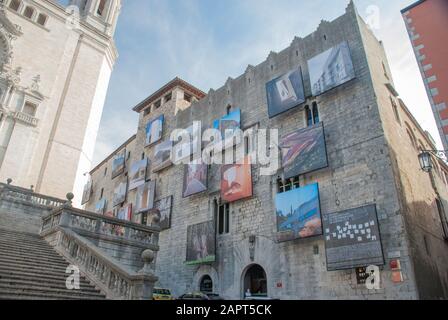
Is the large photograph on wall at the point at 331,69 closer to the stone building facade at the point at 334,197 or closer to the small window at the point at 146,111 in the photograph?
the stone building facade at the point at 334,197

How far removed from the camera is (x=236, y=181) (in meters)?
19.2

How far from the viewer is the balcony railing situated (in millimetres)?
23411

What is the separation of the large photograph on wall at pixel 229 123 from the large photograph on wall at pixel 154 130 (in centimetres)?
745

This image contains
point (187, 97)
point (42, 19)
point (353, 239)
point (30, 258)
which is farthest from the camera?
point (187, 97)


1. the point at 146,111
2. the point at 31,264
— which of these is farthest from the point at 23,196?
the point at 146,111

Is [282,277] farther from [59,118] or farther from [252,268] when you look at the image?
[59,118]

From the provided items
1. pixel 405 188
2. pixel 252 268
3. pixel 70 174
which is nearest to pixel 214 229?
pixel 252 268

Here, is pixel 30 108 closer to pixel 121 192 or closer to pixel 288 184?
pixel 121 192

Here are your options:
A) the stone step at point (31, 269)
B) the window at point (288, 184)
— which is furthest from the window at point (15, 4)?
the stone step at point (31, 269)

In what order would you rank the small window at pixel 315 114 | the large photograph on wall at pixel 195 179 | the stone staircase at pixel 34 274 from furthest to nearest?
the large photograph on wall at pixel 195 179
the small window at pixel 315 114
the stone staircase at pixel 34 274

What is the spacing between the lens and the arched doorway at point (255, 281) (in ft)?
55.1

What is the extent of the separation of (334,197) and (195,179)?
9.79m

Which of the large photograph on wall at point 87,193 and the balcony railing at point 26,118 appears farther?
the large photograph on wall at point 87,193

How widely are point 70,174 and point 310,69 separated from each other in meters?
19.9
